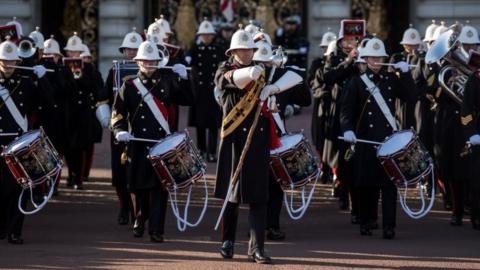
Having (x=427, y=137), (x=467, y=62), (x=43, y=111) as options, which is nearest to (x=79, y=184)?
(x=43, y=111)

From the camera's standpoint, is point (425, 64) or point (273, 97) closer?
→ point (273, 97)

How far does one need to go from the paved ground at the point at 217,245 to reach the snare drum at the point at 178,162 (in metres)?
0.61

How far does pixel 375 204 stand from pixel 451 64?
69.4 inches

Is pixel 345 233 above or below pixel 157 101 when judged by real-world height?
below

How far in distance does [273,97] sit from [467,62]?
3.07m

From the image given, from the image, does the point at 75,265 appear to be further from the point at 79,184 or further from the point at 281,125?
the point at 79,184

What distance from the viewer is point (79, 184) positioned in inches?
767

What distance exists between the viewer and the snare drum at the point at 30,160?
1451cm

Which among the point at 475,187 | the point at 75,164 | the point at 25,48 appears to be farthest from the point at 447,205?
the point at 25,48

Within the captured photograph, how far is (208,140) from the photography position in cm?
2233

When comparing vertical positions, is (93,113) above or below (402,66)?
below

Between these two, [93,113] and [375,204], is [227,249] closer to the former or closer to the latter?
[375,204]

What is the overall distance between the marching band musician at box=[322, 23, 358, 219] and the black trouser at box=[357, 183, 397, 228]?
2.29 feet

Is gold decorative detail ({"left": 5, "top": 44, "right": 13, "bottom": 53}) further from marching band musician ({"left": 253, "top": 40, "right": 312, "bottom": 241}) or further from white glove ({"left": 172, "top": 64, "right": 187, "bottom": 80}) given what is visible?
marching band musician ({"left": 253, "top": 40, "right": 312, "bottom": 241})
